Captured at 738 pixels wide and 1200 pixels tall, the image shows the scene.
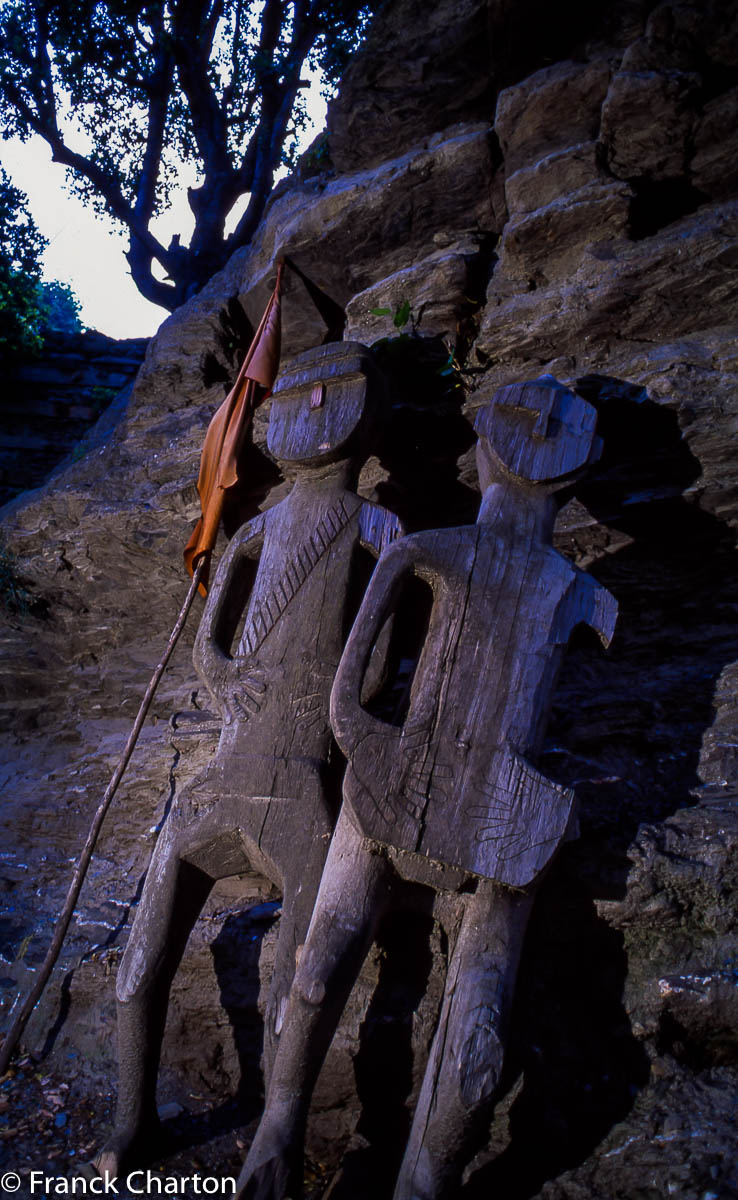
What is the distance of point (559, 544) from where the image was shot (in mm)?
4074

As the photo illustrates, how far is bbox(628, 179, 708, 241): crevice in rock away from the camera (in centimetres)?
448

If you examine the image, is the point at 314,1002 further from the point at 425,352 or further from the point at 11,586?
the point at 11,586

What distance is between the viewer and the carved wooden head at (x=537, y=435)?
9.78ft

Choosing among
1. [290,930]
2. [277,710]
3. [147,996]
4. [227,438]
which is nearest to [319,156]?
[227,438]

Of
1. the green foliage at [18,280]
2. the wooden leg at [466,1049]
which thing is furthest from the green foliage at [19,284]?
the wooden leg at [466,1049]

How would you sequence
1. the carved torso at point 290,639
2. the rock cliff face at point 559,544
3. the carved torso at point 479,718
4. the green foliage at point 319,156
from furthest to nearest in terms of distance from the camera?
the green foliage at point 319,156, the carved torso at point 290,639, the rock cliff face at point 559,544, the carved torso at point 479,718

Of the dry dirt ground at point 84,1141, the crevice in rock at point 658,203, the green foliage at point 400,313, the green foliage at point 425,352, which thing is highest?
the crevice in rock at point 658,203

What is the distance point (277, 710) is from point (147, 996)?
3.58 ft

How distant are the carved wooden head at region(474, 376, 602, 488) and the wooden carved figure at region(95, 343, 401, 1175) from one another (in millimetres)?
591

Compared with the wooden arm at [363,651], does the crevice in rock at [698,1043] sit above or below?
below

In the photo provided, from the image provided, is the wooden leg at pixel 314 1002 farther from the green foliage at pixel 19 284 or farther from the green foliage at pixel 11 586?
the green foliage at pixel 19 284

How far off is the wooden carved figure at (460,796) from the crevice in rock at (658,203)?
2189 millimetres

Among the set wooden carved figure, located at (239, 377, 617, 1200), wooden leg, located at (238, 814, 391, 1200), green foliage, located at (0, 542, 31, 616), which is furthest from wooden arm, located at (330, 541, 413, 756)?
green foliage, located at (0, 542, 31, 616)

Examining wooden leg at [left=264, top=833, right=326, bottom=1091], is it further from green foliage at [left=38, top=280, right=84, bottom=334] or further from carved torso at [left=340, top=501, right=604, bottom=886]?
green foliage at [left=38, top=280, right=84, bottom=334]
